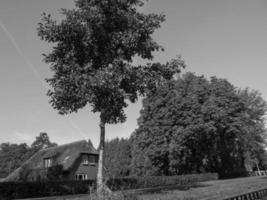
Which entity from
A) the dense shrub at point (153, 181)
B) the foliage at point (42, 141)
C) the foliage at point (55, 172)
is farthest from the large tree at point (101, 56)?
the foliage at point (42, 141)

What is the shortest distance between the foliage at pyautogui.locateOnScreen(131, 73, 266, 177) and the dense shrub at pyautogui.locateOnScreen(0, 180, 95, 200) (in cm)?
1584

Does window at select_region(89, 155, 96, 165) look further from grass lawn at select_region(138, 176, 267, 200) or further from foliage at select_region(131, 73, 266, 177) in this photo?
grass lawn at select_region(138, 176, 267, 200)

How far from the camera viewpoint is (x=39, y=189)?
90.0 ft

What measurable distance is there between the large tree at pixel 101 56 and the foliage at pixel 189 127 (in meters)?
19.7

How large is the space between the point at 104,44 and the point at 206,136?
28.7 meters

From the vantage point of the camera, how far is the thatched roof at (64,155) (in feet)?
146

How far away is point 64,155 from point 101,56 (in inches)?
1293

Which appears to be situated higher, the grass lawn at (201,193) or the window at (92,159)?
the window at (92,159)

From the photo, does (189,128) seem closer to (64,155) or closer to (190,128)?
(190,128)

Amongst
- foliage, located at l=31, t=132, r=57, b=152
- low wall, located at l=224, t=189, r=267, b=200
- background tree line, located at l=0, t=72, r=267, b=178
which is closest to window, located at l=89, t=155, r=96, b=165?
background tree line, located at l=0, t=72, r=267, b=178

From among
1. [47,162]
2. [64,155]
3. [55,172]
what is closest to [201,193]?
[55,172]

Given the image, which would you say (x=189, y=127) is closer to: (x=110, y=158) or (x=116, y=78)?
(x=116, y=78)

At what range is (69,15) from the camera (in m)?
16.5

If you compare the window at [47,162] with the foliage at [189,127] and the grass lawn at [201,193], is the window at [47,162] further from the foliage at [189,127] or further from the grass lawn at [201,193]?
the grass lawn at [201,193]
